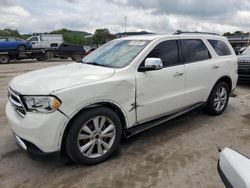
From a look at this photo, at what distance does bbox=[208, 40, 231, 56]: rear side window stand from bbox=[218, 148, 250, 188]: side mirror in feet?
12.6

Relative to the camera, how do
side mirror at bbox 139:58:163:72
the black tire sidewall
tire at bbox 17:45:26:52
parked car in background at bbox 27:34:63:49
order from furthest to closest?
parked car in background at bbox 27:34:63:49 → tire at bbox 17:45:26:52 → the black tire sidewall → side mirror at bbox 139:58:163:72

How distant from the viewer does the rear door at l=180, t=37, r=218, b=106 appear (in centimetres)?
457

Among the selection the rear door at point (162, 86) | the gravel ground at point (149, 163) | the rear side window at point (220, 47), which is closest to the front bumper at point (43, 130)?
the gravel ground at point (149, 163)

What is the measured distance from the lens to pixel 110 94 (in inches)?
134

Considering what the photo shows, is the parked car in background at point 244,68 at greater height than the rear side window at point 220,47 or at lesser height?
lesser

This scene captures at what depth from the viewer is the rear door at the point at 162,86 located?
3.81m

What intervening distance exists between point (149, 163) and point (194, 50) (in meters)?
2.42

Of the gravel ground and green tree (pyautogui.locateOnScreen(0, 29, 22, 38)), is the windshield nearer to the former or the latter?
the gravel ground

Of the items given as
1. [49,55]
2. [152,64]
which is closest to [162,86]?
[152,64]

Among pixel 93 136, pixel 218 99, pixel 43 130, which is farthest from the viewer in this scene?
pixel 218 99

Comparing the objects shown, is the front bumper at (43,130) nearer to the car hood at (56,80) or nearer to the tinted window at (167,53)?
the car hood at (56,80)

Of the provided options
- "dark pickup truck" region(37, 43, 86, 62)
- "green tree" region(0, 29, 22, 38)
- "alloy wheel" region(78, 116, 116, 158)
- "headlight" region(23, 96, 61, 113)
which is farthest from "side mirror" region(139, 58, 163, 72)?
"green tree" region(0, 29, 22, 38)

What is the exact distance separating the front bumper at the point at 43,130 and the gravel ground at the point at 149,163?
220mm

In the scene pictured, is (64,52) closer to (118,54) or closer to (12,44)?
(12,44)
